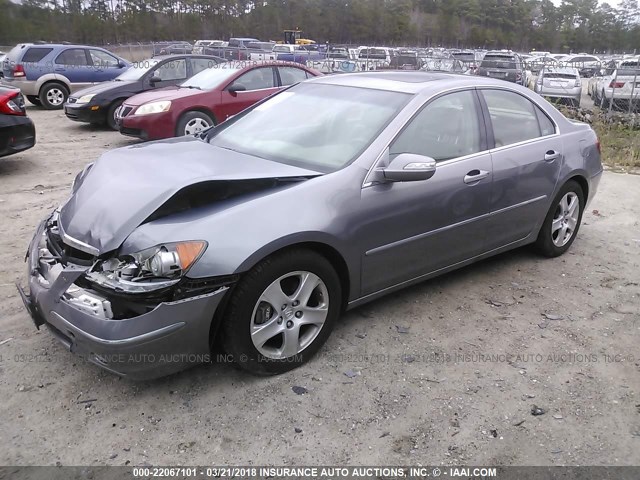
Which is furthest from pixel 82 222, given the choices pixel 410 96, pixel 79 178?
pixel 410 96

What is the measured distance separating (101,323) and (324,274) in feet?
3.91

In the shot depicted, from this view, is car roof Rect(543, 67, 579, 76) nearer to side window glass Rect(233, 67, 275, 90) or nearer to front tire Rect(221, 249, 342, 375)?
side window glass Rect(233, 67, 275, 90)

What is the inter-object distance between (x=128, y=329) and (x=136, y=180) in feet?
3.04

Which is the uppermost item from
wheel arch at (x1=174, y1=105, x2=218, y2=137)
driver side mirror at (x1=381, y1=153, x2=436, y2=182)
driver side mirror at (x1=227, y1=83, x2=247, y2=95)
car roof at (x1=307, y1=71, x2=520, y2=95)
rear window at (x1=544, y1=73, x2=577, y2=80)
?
car roof at (x1=307, y1=71, x2=520, y2=95)

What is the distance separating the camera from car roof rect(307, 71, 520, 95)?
3822 mm

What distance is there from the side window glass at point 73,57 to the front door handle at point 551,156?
13.1 metres

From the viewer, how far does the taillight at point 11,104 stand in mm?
6984

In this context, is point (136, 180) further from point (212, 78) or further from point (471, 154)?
point (212, 78)

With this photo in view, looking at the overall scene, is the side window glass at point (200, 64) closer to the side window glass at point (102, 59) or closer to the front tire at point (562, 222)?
the side window glass at point (102, 59)

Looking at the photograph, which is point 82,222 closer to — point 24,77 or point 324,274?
point 324,274

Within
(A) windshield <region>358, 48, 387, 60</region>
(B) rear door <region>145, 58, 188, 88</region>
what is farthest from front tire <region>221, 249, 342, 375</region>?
(A) windshield <region>358, 48, 387, 60</region>

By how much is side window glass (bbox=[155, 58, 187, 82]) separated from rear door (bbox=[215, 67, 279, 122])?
2.45m

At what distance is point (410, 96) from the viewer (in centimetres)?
368

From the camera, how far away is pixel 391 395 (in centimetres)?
297
